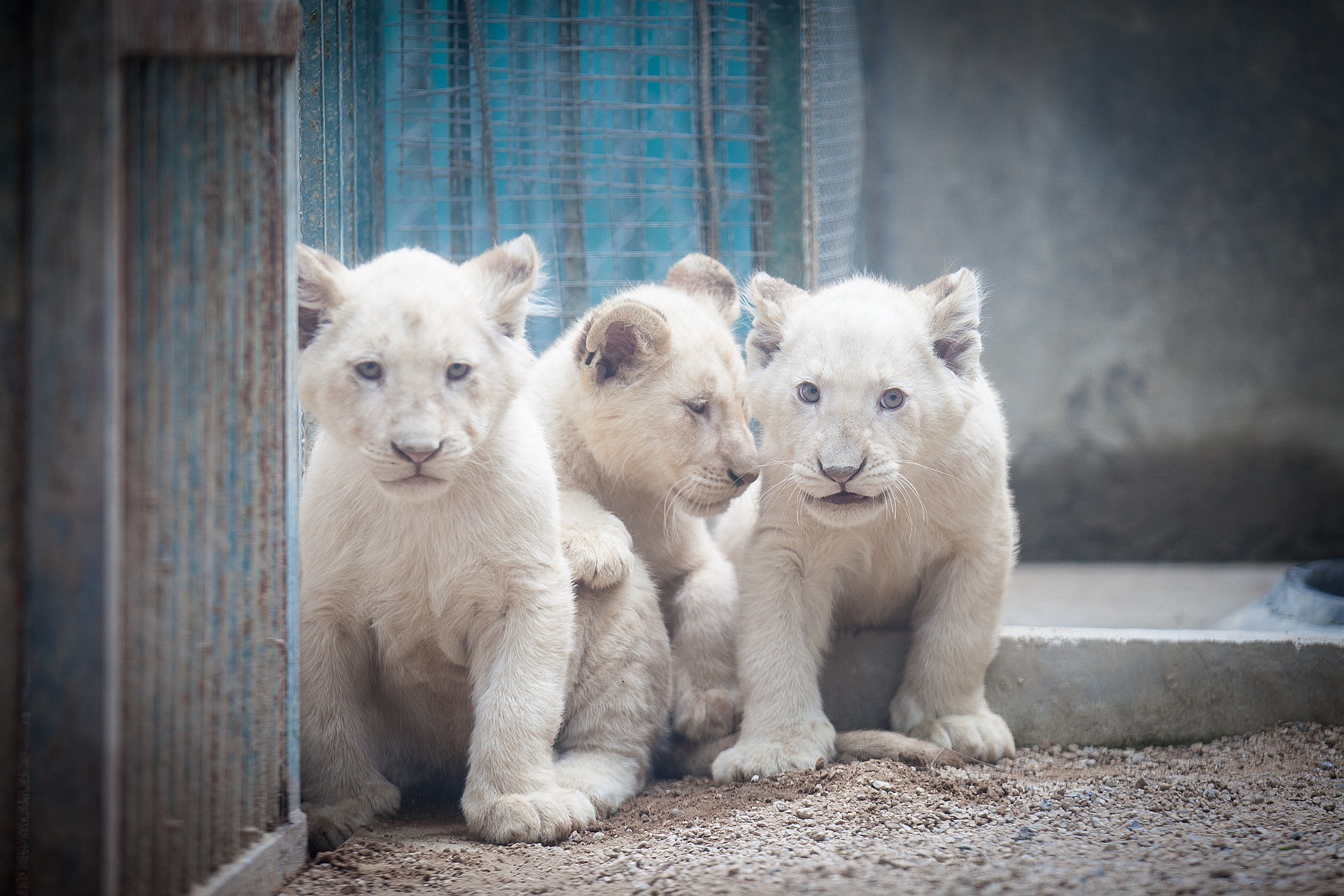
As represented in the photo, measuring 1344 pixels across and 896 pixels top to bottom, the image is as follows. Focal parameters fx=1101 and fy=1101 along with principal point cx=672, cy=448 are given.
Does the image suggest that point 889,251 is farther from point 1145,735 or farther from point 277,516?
point 277,516

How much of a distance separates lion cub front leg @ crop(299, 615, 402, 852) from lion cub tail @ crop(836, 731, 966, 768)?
162 centimetres

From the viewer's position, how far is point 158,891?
2.32 m

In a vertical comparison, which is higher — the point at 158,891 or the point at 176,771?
the point at 176,771

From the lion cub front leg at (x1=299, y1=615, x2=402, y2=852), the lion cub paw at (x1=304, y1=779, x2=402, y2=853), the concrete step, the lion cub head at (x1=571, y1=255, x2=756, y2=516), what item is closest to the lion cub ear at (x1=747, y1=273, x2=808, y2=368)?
the lion cub head at (x1=571, y1=255, x2=756, y2=516)

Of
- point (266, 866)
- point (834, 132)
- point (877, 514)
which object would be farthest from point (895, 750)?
point (834, 132)

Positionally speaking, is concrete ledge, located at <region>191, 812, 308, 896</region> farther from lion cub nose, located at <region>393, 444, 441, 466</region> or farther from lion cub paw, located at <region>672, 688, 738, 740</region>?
lion cub paw, located at <region>672, 688, 738, 740</region>

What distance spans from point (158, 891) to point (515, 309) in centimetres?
188

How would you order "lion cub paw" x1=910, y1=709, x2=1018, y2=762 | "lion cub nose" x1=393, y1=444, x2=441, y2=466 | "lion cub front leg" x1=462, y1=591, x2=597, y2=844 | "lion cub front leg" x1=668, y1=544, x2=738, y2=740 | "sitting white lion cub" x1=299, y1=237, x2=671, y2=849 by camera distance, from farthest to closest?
1. "lion cub front leg" x1=668, y1=544, x2=738, y2=740
2. "lion cub paw" x1=910, y1=709, x2=1018, y2=762
3. "lion cub front leg" x1=462, y1=591, x2=597, y2=844
4. "sitting white lion cub" x1=299, y1=237, x2=671, y2=849
5. "lion cub nose" x1=393, y1=444, x2=441, y2=466

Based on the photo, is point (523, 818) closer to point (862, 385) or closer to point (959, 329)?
point (862, 385)

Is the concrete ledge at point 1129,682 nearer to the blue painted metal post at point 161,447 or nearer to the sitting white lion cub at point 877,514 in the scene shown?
the sitting white lion cub at point 877,514

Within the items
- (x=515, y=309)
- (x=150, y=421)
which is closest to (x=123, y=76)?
(x=150, y=421)

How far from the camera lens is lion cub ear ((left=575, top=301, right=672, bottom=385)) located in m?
4.08

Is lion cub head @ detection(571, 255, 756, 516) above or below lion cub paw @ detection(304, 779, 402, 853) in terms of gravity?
above

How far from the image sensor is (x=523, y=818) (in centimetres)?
324
